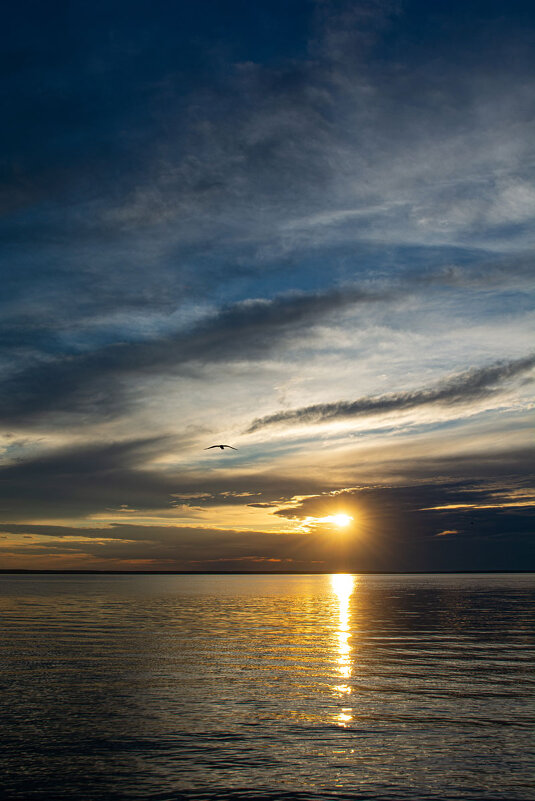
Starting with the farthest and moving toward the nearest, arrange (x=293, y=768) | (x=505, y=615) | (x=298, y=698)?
(x=505, y=615)
(x=298, y=698)
(x=293, y=768)

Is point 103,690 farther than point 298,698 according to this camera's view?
Yes

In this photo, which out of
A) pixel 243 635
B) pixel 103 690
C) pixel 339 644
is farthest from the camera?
pixel 243 635

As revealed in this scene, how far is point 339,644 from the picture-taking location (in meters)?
52.7

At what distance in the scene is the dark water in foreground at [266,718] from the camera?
62.7ft

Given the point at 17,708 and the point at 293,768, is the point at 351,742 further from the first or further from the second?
the point at 17,708

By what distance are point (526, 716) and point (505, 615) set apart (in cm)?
6154

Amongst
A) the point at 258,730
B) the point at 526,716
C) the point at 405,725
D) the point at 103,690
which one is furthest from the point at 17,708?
the point at 526,716

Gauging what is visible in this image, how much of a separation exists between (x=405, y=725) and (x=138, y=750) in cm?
1083

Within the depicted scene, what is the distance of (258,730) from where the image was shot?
24938mm

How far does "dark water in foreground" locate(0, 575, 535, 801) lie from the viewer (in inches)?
753

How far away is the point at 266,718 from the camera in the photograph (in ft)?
87.8

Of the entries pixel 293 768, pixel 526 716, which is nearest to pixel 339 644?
pixel 526 716

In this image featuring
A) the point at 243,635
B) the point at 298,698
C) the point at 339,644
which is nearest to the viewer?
the point at 298,698

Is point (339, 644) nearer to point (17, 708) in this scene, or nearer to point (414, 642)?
point (414, 642)
